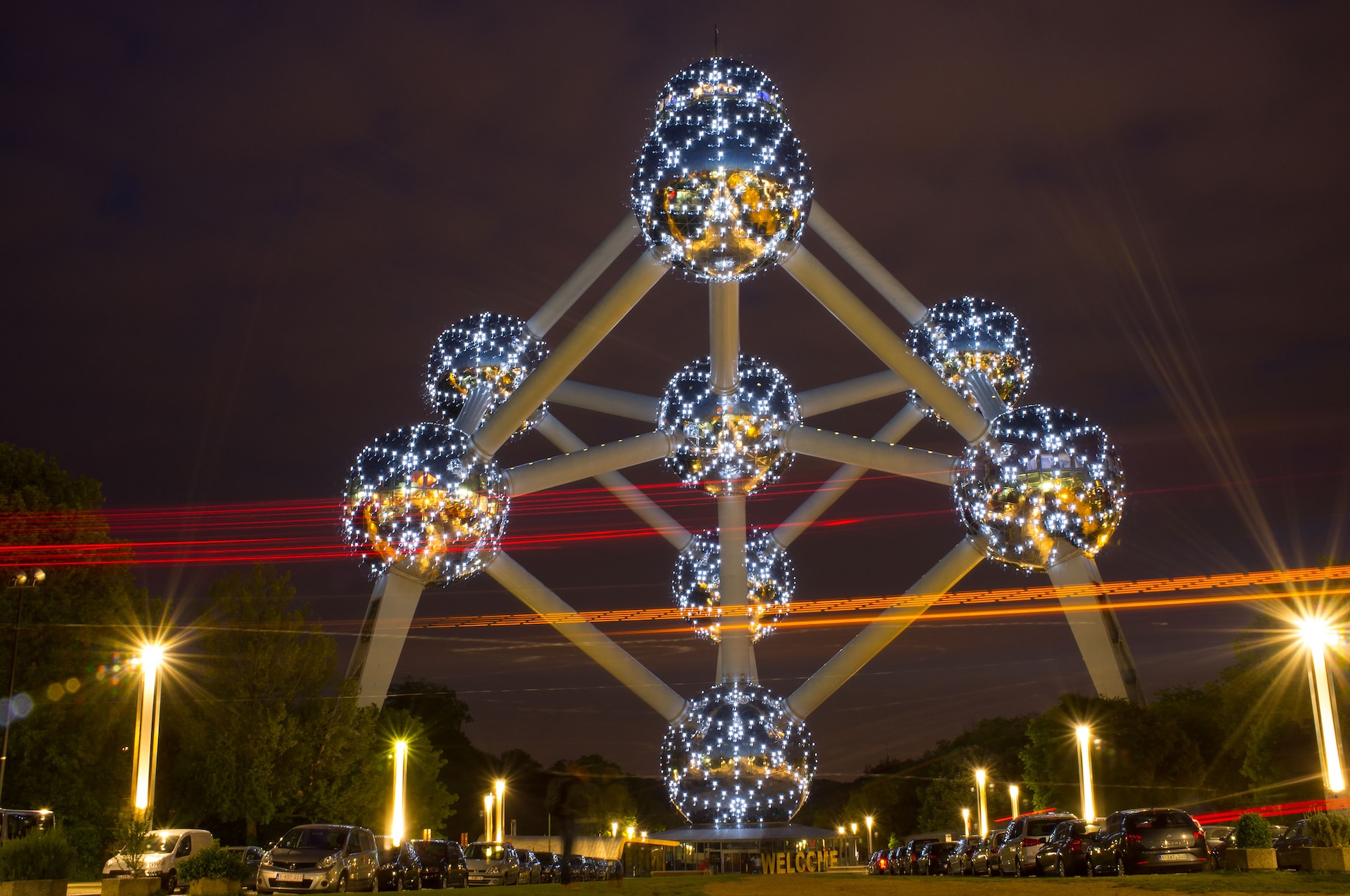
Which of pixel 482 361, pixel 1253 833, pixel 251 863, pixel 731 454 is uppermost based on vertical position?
pixel 482 361

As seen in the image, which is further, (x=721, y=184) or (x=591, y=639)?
(x=591, y=639)

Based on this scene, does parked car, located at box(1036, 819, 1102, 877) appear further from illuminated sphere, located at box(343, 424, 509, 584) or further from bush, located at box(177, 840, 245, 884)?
bush, located at box(177, 840, 245, 884)

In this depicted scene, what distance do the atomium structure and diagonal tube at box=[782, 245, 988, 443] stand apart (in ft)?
0.10

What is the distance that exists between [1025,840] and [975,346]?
30.3ft

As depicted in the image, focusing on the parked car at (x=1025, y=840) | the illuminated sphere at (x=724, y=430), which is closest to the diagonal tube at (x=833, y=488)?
the illuminated sphere at (x=724, y=430)

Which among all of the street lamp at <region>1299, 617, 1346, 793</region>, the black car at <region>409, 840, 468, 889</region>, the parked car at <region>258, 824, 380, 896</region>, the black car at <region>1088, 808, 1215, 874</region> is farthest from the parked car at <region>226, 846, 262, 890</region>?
the street lamp at <region>1299, 617, 1346, 793</region>

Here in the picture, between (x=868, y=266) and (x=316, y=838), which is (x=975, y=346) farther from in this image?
(x=316, y=838)

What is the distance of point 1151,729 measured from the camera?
39750 mm

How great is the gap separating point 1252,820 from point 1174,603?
18.6 ft

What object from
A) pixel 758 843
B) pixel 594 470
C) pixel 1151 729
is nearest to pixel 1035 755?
pixel 1151 729

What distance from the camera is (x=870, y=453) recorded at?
2366cm

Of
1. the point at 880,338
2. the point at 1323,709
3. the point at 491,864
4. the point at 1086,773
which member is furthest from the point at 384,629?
the point at 1086,773

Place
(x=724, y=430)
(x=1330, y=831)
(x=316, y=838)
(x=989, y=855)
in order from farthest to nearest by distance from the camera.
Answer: (x=989, y=855), (x=724, y=430), (x=316, y=838), (x=1330, y=831)

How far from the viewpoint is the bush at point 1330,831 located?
1598 centimetres
